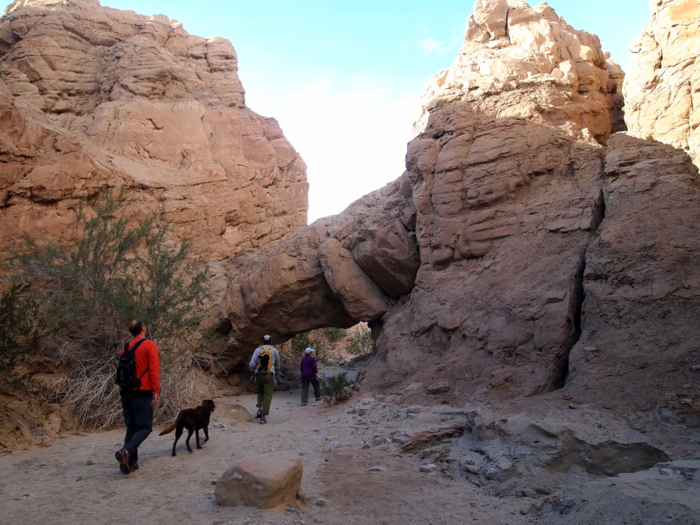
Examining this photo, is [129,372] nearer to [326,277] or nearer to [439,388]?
[439,388]

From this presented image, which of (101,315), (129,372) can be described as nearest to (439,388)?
(129,372)

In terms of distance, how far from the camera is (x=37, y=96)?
15.4 m

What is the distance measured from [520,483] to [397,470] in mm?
1131

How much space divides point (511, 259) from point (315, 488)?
4827 mm

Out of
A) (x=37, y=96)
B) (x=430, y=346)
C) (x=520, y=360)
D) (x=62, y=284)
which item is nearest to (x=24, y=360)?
(x=62, y=284)

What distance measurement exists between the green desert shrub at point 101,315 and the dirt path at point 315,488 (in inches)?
38.7

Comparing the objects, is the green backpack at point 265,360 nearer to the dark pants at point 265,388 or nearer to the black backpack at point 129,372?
the dark pants at point 265,388

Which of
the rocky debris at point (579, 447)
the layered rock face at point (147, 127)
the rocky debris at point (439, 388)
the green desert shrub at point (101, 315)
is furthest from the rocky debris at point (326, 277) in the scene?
the rocky debris at point (579, 447)

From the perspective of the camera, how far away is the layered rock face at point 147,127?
12344 millimetres

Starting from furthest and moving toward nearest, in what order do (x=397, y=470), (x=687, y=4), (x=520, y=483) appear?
(x=687, y=4), (x=397, y=470), (x=520, y=483)

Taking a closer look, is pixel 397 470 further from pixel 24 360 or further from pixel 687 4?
pixel 687 4

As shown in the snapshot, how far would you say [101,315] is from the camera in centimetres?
790

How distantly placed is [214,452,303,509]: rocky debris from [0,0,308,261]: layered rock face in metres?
10.4

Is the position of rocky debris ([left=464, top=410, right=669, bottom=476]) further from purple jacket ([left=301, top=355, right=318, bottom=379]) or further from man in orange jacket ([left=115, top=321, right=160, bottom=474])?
purple jacket ([left=301, top=355, right=318, bottom=379])
